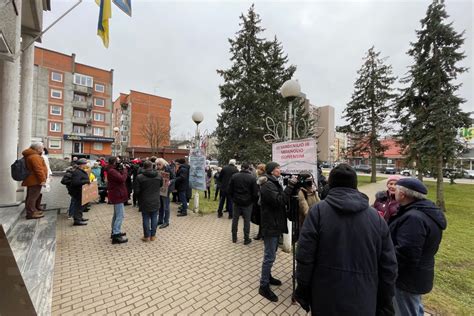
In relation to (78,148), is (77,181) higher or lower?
lower

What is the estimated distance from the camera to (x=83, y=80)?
40.5 m

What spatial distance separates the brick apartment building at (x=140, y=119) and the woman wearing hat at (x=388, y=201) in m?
46.3

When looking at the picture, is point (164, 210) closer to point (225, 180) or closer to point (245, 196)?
point (225, 180)

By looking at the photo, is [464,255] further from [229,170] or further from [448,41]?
[448,41]

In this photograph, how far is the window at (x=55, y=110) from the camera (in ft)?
120

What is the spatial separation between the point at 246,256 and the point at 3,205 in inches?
273

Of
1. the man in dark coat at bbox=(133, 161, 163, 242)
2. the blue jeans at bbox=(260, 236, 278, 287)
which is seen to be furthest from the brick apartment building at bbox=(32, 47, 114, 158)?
the blue jeans at bbox=(260, 236, 278, 287)

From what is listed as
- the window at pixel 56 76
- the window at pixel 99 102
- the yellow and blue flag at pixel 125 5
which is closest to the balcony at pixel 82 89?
the window at pixel 99 102

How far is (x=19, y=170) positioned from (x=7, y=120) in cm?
189

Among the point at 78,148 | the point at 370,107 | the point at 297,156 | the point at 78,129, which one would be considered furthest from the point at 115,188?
the point at 78,129

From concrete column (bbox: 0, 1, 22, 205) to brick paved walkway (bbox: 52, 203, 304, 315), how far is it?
1.92 meters

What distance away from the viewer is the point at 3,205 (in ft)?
20.1

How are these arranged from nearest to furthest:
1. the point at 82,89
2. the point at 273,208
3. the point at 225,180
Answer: the point at 273,208 < the point at 225,180 < the point at 82,89

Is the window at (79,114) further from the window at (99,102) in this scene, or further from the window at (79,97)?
the window at (99,102)
